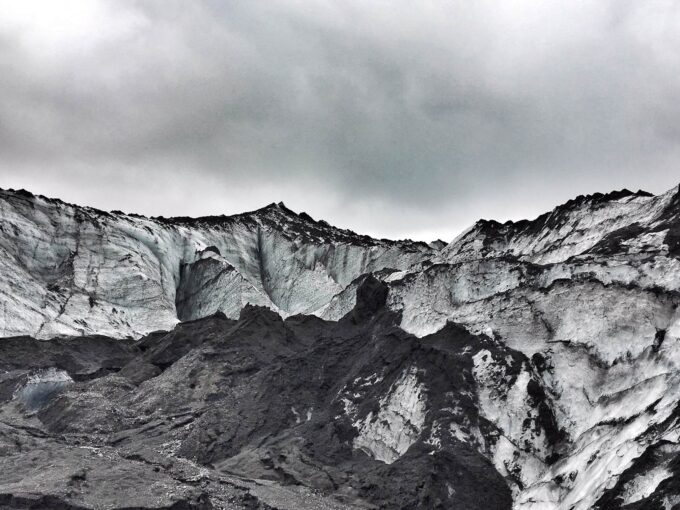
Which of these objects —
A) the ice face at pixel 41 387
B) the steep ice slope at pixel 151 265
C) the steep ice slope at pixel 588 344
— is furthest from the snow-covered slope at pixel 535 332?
the ice face at pixel 41 387

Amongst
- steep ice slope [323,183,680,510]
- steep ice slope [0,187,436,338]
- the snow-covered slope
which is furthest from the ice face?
steep ice slope [323,183,680,510]

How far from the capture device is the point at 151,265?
87125 mm

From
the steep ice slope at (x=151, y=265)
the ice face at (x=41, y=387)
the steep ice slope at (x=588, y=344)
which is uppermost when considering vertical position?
the steep ice slope at (x=151, y=265)

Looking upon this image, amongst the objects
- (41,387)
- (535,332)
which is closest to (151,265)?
(41,387)

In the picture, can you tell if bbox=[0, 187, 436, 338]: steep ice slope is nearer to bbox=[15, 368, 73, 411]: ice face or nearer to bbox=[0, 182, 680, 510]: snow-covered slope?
bbox=[0, 182, 680, 510]: snow-covered slope

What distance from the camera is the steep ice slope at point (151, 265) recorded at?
76.4 metres

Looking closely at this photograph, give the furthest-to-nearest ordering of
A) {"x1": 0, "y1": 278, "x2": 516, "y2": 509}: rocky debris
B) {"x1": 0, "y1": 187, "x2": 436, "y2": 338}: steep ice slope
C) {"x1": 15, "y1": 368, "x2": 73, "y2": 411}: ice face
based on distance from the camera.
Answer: {"x1": 0, "y1": 187, "x2": 436, "y2": 338}: steep ice slope < {"x1": 15, "y1": 368, "x2": 73, "y2": 411}: ice face < {"x1": 0, "y1": 278, "x2": 516, "y2": 509}: rocky debris

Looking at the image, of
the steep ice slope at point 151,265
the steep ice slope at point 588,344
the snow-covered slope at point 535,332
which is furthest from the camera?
the steep ice slope at point 151,265

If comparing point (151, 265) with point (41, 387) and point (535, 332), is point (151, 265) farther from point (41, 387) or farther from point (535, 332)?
point (535, 332)

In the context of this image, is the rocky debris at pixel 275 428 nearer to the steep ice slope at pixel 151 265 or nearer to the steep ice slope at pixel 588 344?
the steep ice slope at pixel 588 344

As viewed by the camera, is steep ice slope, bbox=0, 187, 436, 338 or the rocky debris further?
steep ice slope, bbox=0, 187, 436, 338

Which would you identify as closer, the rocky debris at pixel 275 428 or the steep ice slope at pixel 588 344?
the steep ice slope at pixel 588 344

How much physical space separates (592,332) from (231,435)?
18.7 m

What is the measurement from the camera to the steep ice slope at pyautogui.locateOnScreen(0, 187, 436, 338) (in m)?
76.4
